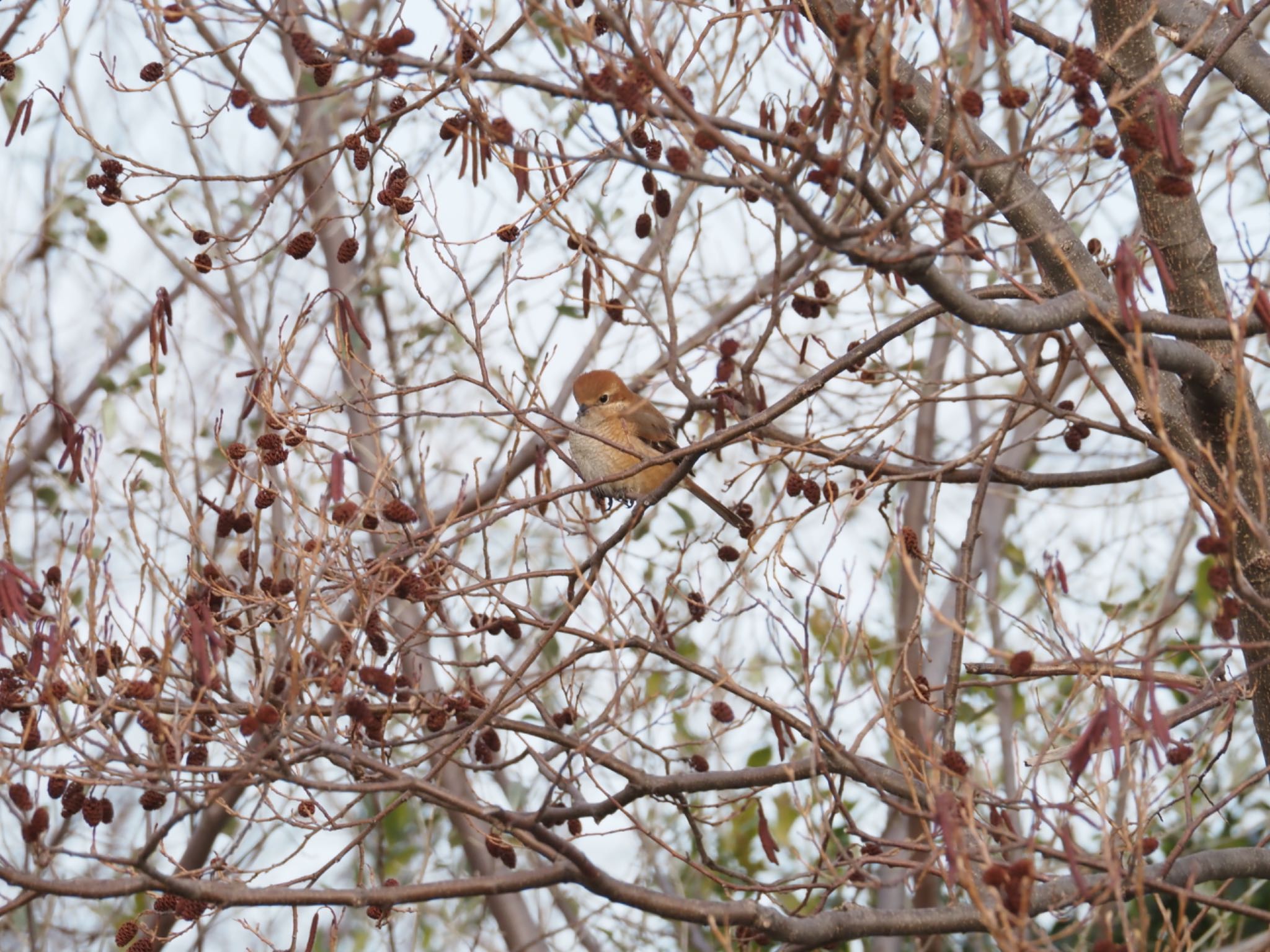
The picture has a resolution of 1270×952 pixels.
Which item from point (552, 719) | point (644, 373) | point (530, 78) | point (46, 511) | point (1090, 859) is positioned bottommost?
point (1090, 859)

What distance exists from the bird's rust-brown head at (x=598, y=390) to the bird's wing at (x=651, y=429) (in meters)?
0.11

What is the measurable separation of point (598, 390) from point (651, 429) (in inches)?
10.5

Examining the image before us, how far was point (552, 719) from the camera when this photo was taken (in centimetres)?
383

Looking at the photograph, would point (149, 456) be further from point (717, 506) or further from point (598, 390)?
point (717, 506)

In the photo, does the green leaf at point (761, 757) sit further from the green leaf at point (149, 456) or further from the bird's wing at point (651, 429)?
the green leaf at point (149, 456)

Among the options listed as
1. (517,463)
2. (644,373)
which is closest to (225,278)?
(517,463)

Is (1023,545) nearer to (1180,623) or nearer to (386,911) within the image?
(1180,623)

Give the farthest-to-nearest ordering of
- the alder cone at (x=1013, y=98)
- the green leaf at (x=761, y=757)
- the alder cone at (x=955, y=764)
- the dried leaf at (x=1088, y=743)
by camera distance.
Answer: the green leaf at (x=761, y=757) → the alder cone at (x=955, y=764) → the alder cone at (x=1013, y=98) → the dried leaf at (x=1088, y=743)

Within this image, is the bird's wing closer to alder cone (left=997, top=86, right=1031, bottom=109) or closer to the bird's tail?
the bird's tail

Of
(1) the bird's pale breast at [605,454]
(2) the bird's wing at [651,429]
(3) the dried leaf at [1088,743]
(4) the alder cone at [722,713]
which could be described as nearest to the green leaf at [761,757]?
(1) the bird's pale breast at [605,454]

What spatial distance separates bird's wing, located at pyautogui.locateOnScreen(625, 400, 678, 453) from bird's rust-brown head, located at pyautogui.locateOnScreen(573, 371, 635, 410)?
0.11m

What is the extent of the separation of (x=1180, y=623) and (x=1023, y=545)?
0.95 m

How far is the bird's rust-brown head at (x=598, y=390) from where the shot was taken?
226 inches

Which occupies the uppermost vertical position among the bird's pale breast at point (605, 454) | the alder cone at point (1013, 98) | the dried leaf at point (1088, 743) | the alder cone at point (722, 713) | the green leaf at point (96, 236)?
the green leaf at point (96, 236)
